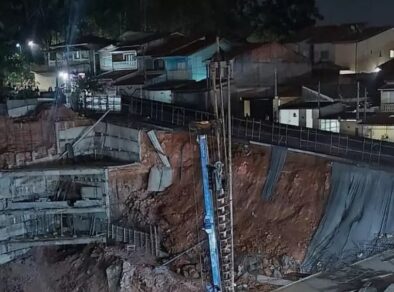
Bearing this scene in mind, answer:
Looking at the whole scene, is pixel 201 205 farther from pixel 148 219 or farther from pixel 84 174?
pixel 84 174

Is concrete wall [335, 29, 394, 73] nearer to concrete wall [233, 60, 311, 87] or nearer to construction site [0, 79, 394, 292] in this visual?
concrete wall [233, 60, 311, 87]

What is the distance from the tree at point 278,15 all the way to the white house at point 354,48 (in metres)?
6.73

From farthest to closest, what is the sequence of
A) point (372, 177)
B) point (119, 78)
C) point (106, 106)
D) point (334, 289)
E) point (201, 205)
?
point (119, 78) < point (106, 106) < point (201, 205) < point (372, 177) < point (334, 289)

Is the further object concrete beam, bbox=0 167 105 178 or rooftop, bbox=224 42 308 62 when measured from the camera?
rooftop, bbox=224 42 308 62

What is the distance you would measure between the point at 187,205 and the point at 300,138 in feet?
17.3

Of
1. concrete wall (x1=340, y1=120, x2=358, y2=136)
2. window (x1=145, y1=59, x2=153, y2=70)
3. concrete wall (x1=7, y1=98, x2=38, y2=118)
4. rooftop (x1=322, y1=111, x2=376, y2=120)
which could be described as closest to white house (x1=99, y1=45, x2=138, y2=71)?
window (x1=145, y1=59, x2=153, y2=70)

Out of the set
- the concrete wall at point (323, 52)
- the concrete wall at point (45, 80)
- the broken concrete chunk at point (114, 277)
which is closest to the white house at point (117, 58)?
the concrete wall at point (45, 80)

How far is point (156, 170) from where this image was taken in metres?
25.3

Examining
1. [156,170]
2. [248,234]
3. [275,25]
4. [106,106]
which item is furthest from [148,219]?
[275,25]

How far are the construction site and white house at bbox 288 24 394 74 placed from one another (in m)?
12.7

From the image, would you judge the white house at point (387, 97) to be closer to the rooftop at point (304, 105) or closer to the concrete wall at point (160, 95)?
the rooftop at point (304, 105)

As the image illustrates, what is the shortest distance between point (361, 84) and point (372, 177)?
11.2 metres

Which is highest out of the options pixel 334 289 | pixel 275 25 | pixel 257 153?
pixel 275 25

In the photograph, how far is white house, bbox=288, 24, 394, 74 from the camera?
36406mm
